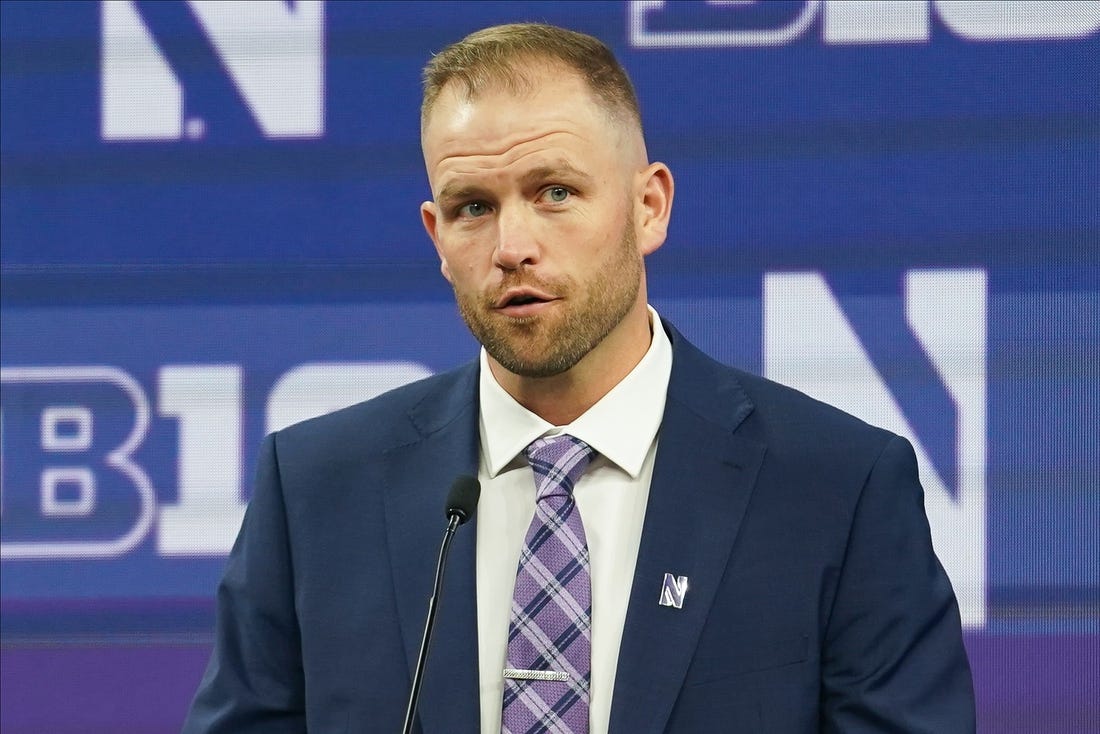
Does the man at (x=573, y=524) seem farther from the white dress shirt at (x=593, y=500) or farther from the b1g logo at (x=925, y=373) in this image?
the b1g logo at (x=925, y=373)

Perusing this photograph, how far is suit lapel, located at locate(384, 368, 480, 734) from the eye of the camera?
1.76m

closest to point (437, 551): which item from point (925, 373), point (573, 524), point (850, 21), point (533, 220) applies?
point (573, 524)

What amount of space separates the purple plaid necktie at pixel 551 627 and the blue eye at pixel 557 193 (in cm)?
35

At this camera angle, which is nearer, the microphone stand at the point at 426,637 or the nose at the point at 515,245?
the microphone stand at the point at 426,637

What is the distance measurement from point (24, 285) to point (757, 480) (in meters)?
1.76

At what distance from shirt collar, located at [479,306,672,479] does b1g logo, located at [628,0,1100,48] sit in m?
1.06

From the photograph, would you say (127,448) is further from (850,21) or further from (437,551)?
(850,21)

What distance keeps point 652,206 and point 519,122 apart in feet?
0.87

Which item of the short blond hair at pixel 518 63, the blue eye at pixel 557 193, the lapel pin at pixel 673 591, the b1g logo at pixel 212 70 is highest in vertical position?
the b1g logo at pixel 212 70

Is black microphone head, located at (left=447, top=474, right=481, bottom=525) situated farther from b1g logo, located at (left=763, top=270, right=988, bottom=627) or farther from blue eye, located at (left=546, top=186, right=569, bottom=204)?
b1g logo, located at (left=763, top=270, right=988, bottom=627)

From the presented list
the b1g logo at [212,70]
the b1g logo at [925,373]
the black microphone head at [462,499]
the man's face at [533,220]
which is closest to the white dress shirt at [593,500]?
the man's face at [533,220]

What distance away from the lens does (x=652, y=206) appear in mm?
2016

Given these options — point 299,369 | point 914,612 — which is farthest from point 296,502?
point 299,369

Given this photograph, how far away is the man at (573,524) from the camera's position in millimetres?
1757
